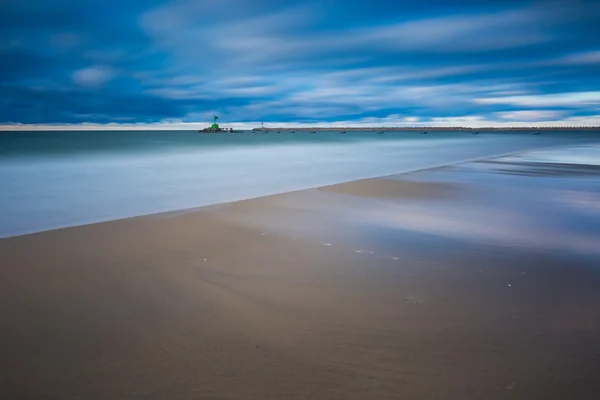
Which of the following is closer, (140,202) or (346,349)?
(346,349)

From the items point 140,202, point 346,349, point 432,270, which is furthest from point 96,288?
point 140,202

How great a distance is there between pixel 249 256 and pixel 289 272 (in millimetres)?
827

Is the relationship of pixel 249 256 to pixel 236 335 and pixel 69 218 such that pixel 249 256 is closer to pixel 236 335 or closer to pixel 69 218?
pixel 236 335

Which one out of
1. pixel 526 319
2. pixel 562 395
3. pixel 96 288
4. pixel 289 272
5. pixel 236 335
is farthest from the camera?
pixel 289 272

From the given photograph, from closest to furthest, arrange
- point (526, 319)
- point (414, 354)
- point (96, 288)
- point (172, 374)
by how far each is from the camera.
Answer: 1. point (172, 374)
2. point (414, 354)
3. point (526, 319)
4. point (96, 288)

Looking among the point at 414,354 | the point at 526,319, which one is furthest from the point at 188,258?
the point at 526,319

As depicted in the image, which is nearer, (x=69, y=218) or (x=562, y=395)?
(x=562, y=395)

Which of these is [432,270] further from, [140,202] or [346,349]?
[140,202]

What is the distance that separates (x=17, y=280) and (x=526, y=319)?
5.09 metres

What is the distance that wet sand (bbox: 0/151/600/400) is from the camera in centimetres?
285

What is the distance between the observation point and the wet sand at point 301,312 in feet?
9.34

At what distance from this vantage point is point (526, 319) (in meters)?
3.75

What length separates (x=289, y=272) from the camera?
16.5ft

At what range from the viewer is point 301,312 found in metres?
3.90
